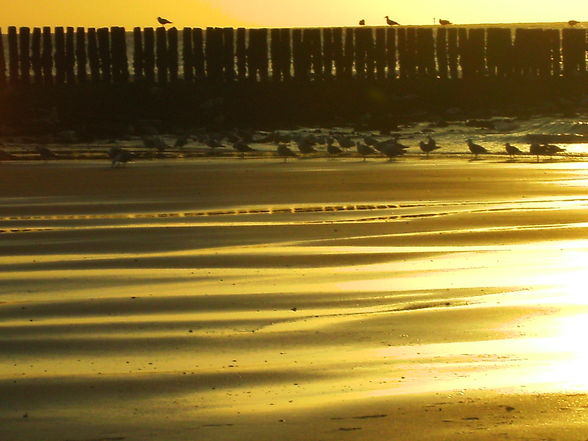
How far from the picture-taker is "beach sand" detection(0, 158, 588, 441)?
4777mm

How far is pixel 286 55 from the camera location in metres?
30.5

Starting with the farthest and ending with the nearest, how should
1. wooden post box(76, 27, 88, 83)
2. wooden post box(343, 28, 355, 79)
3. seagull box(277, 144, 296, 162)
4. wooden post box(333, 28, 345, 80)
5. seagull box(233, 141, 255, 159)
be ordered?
1. wooden post box(333, 28, 345, 80)
2. wooden post box(343, 28, 355, 79)
3. wooden post box(76, 27, 88, 83)
4. seagull box(233, 141, 255, 159)
5. seagull box(277, 144, 296, 162)

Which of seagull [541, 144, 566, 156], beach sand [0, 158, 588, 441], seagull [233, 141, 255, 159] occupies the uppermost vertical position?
seagull [233, 141, 255, 159]

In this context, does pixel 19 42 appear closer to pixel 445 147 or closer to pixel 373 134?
pixel 373 134

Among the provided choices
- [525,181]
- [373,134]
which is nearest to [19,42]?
[373,134]

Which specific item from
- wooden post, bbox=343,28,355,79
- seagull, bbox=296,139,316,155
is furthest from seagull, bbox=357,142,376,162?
wooden post, bbox=343,28,355,79

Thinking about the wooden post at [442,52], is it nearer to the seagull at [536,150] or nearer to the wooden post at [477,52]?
the wooden post at [477,52]

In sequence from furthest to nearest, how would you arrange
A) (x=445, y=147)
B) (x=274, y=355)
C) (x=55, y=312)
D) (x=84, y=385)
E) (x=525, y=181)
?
(x=445, y=147), (x=525, y=181), (x=55, y=312), (x=274, y=355), (x=84, y=385)

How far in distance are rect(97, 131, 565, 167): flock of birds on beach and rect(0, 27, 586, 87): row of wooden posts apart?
6.05 m

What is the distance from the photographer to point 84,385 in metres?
5.25

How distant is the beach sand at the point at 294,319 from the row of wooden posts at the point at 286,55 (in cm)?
1646

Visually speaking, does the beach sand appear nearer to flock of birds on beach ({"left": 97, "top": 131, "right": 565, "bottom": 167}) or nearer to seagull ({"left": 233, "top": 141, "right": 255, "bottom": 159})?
flock of birds on beach ({"left": 97, "top": 131, "right": 565, "bottom": 167})

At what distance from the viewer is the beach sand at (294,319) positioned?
4777 mm

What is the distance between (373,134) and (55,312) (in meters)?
19.2
